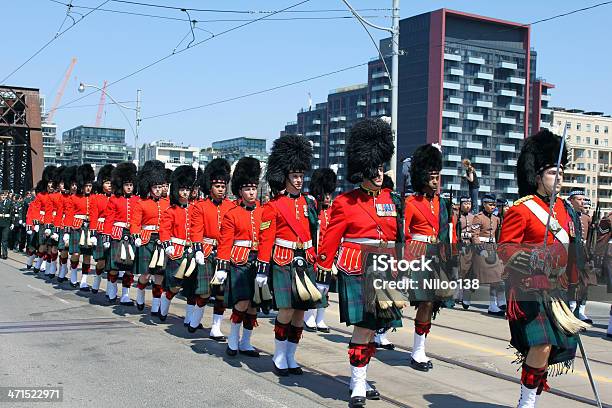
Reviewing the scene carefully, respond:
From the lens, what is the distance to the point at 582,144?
11131 cm

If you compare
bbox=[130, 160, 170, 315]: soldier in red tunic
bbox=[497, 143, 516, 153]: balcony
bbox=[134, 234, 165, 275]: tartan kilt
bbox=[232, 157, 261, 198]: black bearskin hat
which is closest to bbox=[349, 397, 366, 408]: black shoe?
bbox=[232, 157, 261, 198]: black bearskin hat

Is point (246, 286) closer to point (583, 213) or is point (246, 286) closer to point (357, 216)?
point (357, 216)

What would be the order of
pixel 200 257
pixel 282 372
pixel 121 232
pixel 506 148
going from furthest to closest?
pixel 506 148 → pixel 121 232 → pixel 200 257 → pixel 282 372

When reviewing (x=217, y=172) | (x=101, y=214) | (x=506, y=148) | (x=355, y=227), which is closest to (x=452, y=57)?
(x=506, y=148)

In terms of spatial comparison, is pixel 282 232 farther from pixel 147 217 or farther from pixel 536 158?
pixel 147 217

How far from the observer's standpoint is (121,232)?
13.1 m

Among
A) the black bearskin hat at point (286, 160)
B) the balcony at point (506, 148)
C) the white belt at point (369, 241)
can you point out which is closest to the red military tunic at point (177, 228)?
the black bearskin hat at point (286, 160)

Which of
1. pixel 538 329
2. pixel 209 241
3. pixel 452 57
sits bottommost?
pixel 538 329

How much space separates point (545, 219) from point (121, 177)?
9.03 m

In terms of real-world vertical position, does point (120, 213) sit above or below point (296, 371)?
above

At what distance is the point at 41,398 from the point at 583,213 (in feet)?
32.9

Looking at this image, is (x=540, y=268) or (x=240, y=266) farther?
(x=240, y=266)

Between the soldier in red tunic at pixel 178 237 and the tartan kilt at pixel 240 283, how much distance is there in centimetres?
153

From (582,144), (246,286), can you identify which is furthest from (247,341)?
(582,144)
